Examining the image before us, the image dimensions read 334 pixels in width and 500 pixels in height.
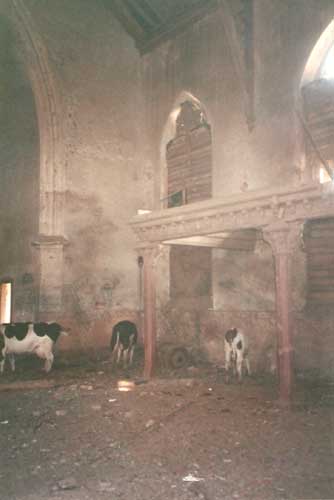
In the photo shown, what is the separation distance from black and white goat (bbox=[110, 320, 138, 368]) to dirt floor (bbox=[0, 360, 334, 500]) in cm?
223

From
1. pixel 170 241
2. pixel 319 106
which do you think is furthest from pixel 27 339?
pixel 319 106

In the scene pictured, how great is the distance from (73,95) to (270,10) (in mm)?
6182

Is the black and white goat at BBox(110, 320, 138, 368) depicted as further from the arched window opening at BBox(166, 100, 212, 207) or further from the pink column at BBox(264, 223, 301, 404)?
the pink column at BBox(264, 223, 301, 404)

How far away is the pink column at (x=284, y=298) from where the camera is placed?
7.46 metres

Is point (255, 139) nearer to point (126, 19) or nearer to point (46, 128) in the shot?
point (46, 128)

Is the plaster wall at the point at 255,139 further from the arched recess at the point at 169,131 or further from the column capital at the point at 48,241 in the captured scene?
the column capital at the point at 48,241

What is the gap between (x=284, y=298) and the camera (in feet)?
25.1

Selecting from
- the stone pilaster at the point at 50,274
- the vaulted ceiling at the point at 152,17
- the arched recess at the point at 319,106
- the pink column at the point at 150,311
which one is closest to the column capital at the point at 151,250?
the pink column at the point at 150,311

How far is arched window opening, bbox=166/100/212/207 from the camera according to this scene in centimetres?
1335

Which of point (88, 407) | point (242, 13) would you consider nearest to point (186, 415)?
point (88, 407)

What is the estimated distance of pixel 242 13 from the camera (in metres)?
11.7

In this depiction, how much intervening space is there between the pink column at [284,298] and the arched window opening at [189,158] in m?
5.76

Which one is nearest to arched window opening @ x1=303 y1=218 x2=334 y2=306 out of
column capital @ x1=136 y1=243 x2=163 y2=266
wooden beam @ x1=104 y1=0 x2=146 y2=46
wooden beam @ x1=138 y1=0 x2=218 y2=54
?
column capital @ x1=136 y1=243 x2=163 y2=266

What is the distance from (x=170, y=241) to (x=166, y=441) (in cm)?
476
